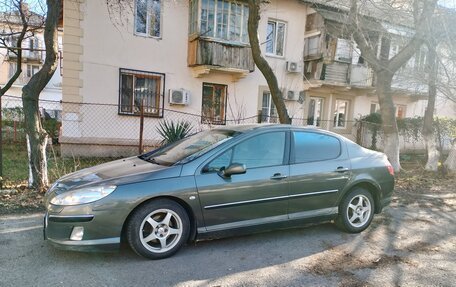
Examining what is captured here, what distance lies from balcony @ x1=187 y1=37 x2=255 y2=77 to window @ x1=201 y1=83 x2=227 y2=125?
2.74 feet

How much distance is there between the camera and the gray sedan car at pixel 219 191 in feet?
11.1

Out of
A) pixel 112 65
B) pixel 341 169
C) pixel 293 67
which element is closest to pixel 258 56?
pixel 341 169

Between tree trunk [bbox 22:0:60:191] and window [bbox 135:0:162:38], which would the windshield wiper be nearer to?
tree trunk [bbox 22:0:60:191]

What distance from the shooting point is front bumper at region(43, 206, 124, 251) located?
3328 millimetres

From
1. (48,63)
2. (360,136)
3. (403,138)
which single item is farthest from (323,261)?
(403,138)

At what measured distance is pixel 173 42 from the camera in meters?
12.1

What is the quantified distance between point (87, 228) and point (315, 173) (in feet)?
9.22

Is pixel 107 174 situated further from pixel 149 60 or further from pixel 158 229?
pixel 149 60

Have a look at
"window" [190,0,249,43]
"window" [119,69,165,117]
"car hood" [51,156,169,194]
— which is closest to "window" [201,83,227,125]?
"window" [119,69,165,117]

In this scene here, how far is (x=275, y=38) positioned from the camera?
46.4ft

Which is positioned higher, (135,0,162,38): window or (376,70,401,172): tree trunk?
(135,0,162,38): window

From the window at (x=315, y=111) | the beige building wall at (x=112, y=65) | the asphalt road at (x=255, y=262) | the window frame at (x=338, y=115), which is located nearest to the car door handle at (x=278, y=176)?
the asphalt road at (x=255, y=262)

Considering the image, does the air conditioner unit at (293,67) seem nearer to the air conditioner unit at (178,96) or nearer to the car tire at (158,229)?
the air conditioner unit at (178,96)

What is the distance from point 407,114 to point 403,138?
2735 millimetres
